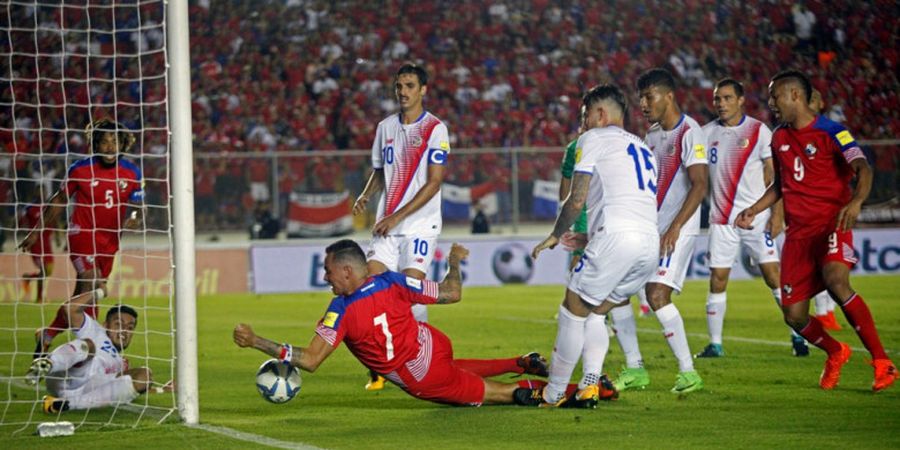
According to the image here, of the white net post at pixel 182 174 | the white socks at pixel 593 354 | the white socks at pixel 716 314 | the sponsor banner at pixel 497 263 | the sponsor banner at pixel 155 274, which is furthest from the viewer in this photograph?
the sponsor banner at pixel 497 263

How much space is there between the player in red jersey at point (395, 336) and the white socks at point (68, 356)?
6.03 ft

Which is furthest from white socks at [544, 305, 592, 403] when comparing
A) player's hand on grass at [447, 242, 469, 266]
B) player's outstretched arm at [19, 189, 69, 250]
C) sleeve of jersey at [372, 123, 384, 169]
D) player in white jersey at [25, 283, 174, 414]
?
player's outstretched arm at [19, 189, 69, 250]

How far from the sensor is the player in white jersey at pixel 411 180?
935cm

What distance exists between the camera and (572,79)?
2694 centimetres

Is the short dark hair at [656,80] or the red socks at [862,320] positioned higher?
the short dark hair at [656,80]

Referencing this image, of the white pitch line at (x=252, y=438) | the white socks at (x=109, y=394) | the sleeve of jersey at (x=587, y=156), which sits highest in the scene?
the sleeve of jersey at (x=587, y=156)

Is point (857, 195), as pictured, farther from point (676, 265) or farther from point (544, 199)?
point (544, 199)

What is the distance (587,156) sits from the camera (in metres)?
7.46

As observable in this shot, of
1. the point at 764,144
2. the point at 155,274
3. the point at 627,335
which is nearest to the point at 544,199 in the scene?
the point at 155,274

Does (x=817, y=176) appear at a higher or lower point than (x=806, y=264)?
higher

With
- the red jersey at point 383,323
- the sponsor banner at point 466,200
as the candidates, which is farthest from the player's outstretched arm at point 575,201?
the sponsor banner at point 466,200

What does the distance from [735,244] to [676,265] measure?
2436 mm

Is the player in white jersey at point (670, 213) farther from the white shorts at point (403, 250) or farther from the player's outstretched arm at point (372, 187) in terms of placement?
the player's outstretched arm at point (372, 187)

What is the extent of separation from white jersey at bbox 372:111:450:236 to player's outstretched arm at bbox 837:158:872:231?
2.93m
